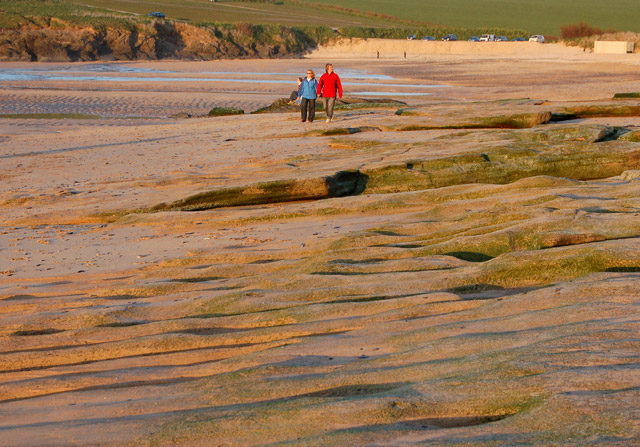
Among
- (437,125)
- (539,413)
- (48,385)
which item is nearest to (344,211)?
(48,385)

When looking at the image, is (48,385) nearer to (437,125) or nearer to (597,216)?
(597,216)

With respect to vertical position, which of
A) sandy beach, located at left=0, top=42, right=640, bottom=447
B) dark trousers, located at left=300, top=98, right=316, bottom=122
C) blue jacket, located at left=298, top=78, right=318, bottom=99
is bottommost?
sandy beach, located at left=0, top=42, right=640, bottom=447

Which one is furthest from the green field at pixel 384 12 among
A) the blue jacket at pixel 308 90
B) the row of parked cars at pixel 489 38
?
the blue jacket at pixel 308 90

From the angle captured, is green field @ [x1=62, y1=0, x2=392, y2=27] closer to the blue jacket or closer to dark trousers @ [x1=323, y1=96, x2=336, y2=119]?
the blue jacket

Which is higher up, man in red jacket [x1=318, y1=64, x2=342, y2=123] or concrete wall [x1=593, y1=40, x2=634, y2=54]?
concrete wall [x1=593, y1=40, x2=634, y2=54]

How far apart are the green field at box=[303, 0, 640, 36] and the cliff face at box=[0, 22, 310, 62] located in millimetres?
38724

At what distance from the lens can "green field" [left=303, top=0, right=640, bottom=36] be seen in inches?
4387

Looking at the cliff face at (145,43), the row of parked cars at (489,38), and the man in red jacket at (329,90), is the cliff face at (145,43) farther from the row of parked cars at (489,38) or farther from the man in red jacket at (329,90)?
the man in red jacket at (329,90)

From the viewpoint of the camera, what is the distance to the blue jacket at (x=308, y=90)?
68.7 ft

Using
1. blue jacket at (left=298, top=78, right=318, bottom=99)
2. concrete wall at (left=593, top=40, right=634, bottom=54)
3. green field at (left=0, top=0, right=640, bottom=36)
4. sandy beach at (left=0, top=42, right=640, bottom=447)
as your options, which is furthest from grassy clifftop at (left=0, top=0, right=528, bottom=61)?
sandy beach at (left=0, top=42, right=640, bottom=447)

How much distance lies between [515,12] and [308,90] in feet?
377

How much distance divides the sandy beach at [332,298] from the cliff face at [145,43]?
2239 inches

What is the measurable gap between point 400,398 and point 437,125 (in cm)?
1441

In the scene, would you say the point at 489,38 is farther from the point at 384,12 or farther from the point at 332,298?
the point at 332,298
